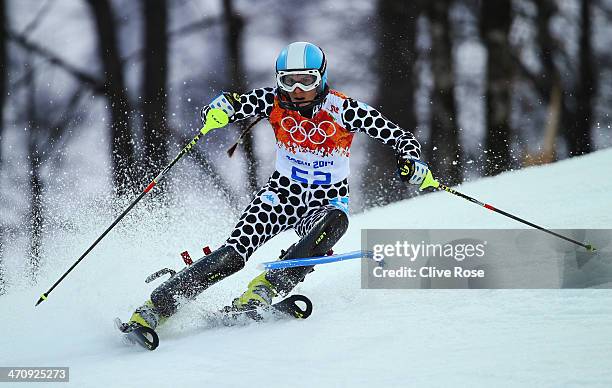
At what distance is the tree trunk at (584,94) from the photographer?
43.1 feet

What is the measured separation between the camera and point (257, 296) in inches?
149

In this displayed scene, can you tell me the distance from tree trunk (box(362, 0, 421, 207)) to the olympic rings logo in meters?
8.08

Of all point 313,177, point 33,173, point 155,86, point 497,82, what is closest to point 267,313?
point 313,177

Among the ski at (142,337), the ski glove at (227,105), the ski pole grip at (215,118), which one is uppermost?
the ski glove at (227,105)

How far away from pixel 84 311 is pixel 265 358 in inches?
76.0

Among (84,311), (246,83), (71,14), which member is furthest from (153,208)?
(84,311)

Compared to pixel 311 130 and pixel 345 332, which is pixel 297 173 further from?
pixel 345 332

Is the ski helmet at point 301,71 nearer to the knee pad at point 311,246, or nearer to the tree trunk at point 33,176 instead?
the knee pad at point 311,246

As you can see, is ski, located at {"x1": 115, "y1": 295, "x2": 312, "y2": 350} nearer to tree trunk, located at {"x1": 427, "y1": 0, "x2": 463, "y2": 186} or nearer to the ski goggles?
the ski goggles

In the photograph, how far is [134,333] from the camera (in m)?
3.39

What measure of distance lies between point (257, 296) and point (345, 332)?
2.14ft

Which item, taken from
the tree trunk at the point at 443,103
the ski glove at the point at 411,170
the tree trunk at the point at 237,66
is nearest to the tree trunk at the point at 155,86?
the tree trunk at the point at 237,66

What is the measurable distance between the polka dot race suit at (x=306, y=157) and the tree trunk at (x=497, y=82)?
902cm

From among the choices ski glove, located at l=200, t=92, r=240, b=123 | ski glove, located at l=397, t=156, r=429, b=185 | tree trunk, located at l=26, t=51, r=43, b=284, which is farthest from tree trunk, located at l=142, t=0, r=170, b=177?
ski glove, located at l=397, t=156, r=429, b=185
